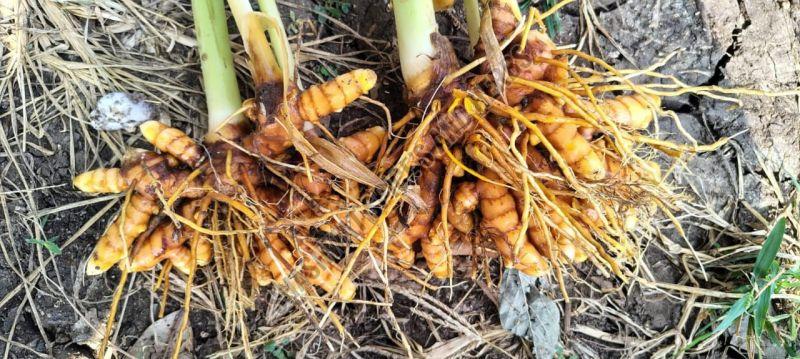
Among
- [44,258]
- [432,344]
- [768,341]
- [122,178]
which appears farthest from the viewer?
[768,341]

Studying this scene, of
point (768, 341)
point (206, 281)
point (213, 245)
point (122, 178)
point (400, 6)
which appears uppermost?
point (400, 6)

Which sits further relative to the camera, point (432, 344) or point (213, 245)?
point (432, 344)

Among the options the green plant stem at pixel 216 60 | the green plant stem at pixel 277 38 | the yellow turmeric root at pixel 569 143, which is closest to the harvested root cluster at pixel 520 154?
the yellow turmeric root at pixel 569 143

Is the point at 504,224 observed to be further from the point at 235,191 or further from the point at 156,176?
the point at 156,176

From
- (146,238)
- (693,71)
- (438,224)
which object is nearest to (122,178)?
(146,238)

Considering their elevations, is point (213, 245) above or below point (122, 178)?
below

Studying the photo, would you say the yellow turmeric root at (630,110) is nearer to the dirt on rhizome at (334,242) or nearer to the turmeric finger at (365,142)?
the dirt on rhizome at (334,242)

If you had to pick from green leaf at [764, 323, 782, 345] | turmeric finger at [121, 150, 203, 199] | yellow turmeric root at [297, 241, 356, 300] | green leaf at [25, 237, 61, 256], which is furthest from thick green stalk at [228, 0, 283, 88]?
green leaf at [764, 323, 782, 345]

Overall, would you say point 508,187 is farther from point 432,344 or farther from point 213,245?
point 213,245
